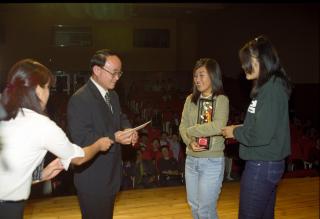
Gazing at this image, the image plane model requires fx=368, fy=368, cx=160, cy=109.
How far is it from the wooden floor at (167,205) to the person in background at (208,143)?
1142 mm

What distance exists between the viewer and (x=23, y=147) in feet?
5.07

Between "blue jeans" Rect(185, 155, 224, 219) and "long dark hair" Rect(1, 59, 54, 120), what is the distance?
120 centimetres

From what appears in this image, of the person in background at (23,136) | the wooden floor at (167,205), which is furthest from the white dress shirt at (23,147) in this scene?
the wooden floor at (167,205)

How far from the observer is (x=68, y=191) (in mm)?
4594

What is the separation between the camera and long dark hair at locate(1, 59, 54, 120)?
1.59 meters

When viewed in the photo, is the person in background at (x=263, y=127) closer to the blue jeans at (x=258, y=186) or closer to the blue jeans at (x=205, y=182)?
the blue jeans at (x=258, y=186)

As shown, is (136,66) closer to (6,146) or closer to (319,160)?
(319,160)

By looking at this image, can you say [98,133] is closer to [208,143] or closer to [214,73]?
[208,143]

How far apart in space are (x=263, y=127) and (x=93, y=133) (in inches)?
37.0

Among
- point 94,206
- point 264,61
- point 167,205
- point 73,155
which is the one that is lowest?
point 167,205

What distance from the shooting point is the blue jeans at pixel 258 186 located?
202 cm

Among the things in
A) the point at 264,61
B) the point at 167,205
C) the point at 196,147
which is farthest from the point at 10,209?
the point at 167,205

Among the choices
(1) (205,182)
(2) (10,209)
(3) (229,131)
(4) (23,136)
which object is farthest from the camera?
(1) (205,182)

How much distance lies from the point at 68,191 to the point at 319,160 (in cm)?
392
